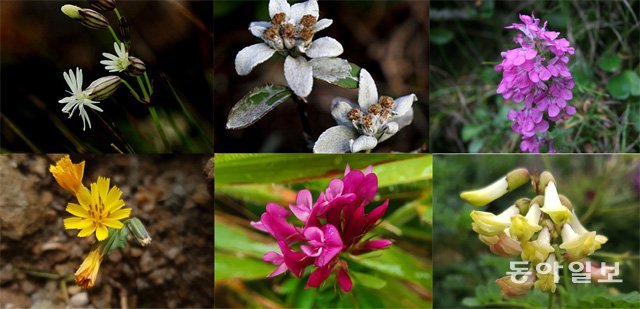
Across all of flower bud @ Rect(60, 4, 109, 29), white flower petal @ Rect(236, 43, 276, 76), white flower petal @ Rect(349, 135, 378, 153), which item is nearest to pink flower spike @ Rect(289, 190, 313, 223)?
white flower petal @ Rect(349, 135, 378, 153)

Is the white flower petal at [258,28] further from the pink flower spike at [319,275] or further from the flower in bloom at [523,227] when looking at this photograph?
the flower in bloom at [523,227]

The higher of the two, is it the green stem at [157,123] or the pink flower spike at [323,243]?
the green stem at [157,123]

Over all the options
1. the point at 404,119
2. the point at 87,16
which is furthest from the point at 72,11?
the point at 404,119

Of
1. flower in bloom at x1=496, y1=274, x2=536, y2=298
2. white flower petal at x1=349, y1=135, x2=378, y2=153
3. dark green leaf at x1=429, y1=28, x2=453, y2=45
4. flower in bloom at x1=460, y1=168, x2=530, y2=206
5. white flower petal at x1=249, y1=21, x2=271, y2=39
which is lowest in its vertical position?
flower in bloom at x1=496, y1=274, x2=536, y2=298

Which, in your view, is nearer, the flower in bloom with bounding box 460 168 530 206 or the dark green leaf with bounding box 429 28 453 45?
the flower in bloom with bounding box 460 168 530 206

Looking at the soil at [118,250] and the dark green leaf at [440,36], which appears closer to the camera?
the soil at [118,250]

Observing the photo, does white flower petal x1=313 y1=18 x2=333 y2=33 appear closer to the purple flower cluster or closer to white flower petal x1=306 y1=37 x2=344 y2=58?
white flower petal x1=306 y1=37 x2=344 y2=58

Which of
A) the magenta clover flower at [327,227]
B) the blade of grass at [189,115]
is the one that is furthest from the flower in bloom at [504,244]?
the blade of grass at [189,115]
